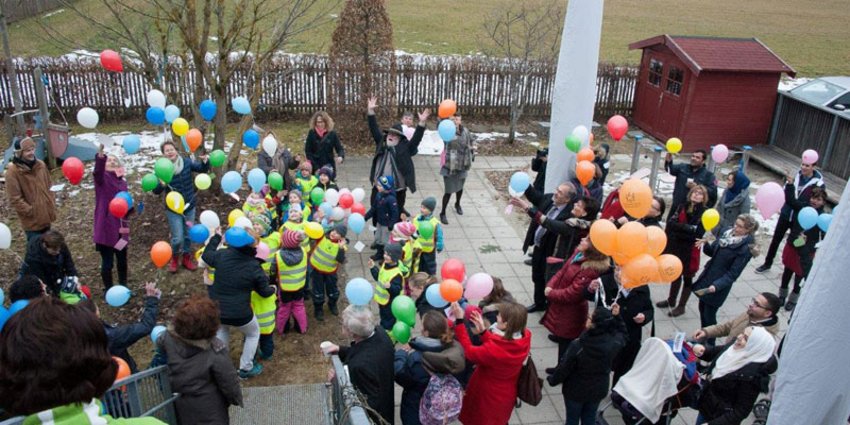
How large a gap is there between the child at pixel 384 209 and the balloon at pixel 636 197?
3054 mm

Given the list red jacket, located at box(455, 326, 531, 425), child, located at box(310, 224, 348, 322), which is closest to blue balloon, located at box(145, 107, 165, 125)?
child, located at box(310, 224, 348, 322)

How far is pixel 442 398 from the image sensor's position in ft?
16.1

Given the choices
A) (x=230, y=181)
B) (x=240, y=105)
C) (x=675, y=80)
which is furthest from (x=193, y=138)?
(x=675, y=80)

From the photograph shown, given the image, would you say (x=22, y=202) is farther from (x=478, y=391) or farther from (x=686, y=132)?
(x=686, y=132)

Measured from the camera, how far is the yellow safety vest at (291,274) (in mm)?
6473

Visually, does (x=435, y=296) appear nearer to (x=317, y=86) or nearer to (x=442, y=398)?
(x=442, y=398)

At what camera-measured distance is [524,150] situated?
13828mm

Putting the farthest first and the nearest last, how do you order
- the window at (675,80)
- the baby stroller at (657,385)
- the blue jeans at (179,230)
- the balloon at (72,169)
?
the window at (675,80), the blue jeans at (179,230), the balloon at (72,169), the baby stroller at (657,385)

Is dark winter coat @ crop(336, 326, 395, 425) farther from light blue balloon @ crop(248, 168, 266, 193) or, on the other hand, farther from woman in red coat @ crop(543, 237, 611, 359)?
light blue balloon @ crop(248, 168, 266, 193)

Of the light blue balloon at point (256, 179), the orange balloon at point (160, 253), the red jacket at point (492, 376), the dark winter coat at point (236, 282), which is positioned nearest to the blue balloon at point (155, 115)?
the light blue balloon at point (256, 179)

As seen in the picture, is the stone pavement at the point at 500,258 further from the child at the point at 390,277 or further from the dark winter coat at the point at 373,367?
the dark winter coat at the point at 373,367

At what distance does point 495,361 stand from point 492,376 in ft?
0.72

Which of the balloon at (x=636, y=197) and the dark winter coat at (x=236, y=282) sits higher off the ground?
the balloon at (x=636, y=197)

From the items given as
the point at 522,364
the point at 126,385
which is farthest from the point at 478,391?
the point at 126,385
